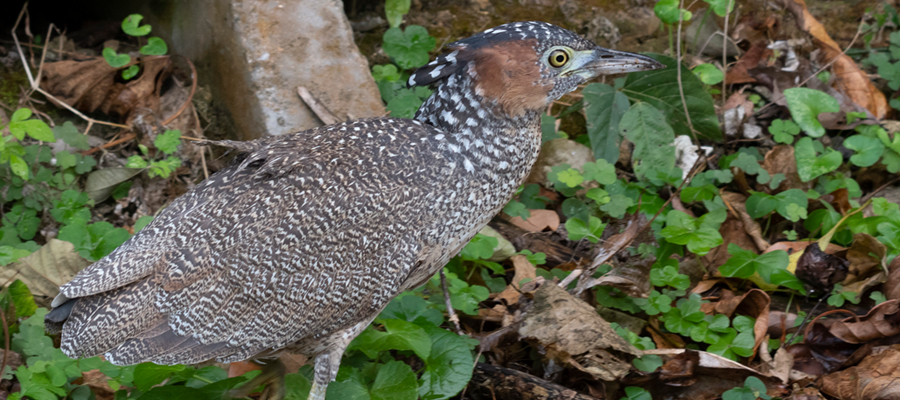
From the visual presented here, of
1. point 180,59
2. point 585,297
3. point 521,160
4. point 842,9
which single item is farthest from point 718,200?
point 180,59

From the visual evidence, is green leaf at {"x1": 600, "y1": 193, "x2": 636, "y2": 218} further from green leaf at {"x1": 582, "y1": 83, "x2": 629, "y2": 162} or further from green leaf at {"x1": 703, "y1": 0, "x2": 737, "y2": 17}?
green leaf at {"x1": 703, "y1": 0, "x2": 737, "y2": 17}

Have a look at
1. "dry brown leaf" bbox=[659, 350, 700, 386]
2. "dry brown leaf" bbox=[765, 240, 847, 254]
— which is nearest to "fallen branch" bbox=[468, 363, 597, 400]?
"dry brown leaf" bbox=[659, 350, 700, 386]

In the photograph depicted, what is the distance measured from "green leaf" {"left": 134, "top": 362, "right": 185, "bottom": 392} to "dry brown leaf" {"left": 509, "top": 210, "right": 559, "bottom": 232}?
1934 millimetres

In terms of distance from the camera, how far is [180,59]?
4250 mm

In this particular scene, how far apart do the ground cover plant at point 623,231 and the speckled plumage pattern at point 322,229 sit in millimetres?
300

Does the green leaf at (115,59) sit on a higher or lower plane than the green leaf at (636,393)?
higher

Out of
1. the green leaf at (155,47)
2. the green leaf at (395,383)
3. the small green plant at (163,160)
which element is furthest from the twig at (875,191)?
the green leaf at (155,47)

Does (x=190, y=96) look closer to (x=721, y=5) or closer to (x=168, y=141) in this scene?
(x=168, y=141)

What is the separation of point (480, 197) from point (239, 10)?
2043 millimetres

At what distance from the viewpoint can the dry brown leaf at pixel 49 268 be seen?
316cm

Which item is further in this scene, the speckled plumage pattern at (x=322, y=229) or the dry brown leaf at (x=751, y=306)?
the dry brown leaf at (x=751, y=306)

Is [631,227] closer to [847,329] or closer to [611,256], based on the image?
[611,256]

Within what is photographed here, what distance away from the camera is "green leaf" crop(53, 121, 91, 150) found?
3.72 metres

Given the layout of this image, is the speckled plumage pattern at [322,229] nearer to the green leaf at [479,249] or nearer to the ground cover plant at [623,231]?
the ground cover plant at [623,231]
